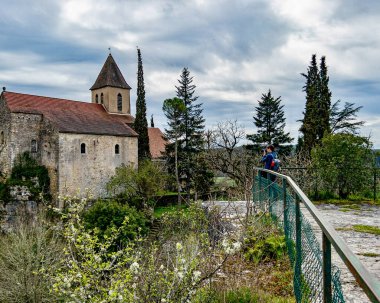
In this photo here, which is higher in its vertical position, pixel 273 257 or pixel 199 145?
pixel 199 145

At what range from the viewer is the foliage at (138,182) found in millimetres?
33750

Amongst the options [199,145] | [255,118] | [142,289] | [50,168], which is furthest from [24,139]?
[142,289]

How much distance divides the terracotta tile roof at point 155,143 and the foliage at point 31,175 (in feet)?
54.4

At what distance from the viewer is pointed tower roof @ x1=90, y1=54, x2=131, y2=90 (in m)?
47.2

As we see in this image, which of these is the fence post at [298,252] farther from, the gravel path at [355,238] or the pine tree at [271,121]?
the pine tree at [271,121]

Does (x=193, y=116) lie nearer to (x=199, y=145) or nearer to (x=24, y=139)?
(x=199, y=145)

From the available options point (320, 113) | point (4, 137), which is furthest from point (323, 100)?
point (4, 137)

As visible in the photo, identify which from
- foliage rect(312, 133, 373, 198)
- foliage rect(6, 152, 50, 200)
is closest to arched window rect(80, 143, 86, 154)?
foliage rect(6, 152, 50, 200)

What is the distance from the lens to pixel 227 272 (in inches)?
205

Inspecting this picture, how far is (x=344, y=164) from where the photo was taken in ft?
34.8

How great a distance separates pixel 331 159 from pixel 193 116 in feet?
104

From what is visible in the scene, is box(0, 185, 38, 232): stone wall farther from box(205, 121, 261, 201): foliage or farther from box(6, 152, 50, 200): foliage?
box(205, 121, 261, 201): foliage

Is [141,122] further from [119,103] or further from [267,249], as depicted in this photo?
[267,249]

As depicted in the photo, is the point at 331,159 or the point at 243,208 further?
the point at 331,159
